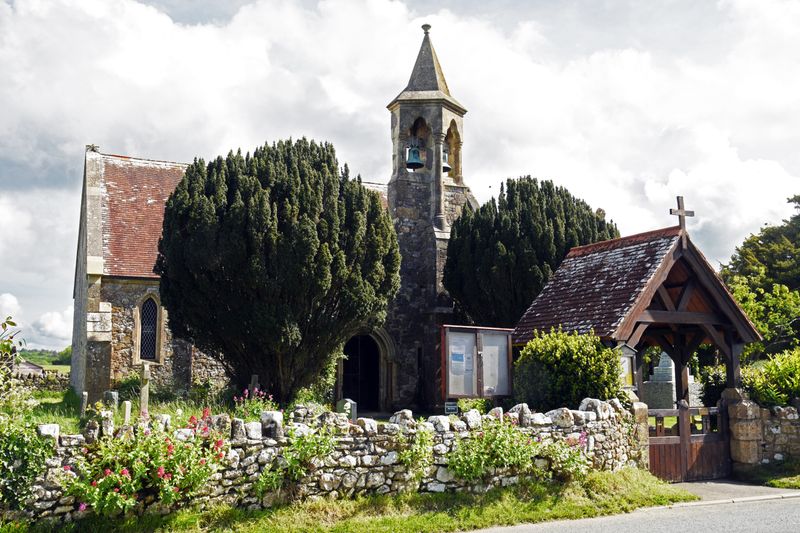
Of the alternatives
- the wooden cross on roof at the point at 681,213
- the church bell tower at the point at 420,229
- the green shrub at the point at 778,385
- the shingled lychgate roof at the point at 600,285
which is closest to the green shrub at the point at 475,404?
the shingled lychgate roof at the point at 600,285

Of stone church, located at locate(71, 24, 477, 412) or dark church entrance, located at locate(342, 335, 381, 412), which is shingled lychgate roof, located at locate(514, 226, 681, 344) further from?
dark church entrance, located at locate(342, 335, 381, 412)

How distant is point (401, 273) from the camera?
20.9 meters

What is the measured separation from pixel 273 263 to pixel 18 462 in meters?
8.48

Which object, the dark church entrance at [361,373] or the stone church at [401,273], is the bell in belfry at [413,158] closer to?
the stone church at [401,273]

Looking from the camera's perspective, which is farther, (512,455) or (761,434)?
(761,434)

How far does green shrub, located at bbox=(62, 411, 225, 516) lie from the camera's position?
7492mm

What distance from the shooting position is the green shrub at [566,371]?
11.8m

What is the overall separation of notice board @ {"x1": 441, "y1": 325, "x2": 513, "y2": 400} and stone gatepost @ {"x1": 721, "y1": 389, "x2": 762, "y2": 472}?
3836 mm

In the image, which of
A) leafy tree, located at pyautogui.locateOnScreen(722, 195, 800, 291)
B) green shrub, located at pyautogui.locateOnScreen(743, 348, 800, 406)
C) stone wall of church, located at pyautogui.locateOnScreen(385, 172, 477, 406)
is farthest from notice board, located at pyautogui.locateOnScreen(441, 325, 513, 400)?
leafy tree, located at pyautogui.locateOnScreen(722, 195, 800, 291)

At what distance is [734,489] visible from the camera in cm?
1165

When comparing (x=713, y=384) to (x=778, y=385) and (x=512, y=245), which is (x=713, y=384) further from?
(x=512, y=245)

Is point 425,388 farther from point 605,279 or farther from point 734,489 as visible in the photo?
point 734,489

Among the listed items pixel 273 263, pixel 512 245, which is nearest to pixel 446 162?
pixel 512 245

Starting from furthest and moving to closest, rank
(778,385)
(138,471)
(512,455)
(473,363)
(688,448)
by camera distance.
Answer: (778,385) < (473,363) < (688,448) < (512,455) < (138,471)
